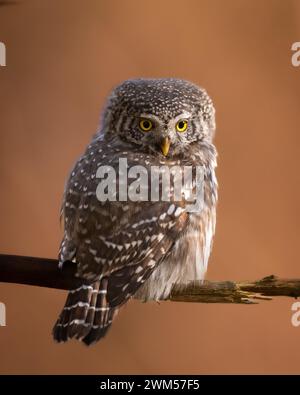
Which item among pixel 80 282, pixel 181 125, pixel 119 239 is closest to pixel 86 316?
pixel 80 282

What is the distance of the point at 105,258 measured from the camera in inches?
73.8

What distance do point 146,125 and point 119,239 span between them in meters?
0.41

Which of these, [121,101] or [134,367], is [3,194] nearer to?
[134,367]

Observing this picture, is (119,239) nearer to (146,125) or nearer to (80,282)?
(80,282)

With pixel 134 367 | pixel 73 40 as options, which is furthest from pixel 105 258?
pixel 73 40

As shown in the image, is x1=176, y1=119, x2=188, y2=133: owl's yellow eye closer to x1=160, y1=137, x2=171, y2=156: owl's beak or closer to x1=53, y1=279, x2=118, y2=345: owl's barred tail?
x1=160, y1=137, x2=171, y2=156: owl's beak

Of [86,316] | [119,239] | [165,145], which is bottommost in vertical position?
[86,316]

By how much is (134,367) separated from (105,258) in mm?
1295

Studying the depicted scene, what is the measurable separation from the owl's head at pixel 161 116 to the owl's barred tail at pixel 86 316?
0.47m

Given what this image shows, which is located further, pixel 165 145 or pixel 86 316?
pixel 165 145

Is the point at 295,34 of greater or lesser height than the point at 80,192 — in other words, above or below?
above

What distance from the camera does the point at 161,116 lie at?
6.73 ft

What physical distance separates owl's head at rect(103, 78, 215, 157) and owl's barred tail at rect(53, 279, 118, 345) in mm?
474

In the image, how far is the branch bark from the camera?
172 cm
